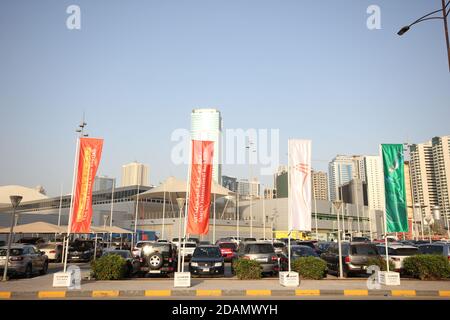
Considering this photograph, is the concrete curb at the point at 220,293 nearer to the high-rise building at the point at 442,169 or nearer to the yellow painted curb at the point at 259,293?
the yellow painted curb at the point at 259,293

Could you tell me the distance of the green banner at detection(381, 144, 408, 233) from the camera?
1650cm

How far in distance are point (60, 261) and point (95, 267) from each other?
17289 millimetres

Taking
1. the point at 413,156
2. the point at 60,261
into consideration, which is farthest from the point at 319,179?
the point at 60,261

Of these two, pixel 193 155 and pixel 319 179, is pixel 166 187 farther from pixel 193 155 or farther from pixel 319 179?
pixel 319 179

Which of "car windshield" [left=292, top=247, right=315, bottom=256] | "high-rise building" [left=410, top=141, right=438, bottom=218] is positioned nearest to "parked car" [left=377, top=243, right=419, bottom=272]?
"car windshield" [left=292, top=247, right=315, bottom=256]

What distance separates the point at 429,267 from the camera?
1598 cm

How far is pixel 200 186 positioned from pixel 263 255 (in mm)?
4667

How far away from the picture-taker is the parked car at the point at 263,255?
17625mm

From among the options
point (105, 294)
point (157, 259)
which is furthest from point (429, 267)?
point (105, 294)

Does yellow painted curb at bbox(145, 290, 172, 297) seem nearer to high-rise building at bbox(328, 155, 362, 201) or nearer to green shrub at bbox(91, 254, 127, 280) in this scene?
green shrub at bbox(91, 254, 127, 280)

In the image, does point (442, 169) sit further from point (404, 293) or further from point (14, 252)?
point (14, 252)

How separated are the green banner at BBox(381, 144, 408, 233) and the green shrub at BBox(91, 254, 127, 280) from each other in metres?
12.4

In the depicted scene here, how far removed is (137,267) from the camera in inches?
728

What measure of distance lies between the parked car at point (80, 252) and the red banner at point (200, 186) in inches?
640
